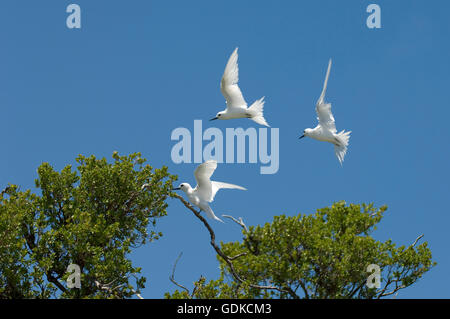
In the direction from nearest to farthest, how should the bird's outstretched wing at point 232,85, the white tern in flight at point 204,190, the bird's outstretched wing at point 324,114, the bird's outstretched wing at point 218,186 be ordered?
the white tern in flight at point 204,190 < the bird's outstretched wing at point 218,186 < the bird's outstretched wing at point 324,114 < the bird's outstretched wing at point 232,85

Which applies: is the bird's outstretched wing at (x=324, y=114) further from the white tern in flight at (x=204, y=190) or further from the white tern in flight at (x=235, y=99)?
the white tern in flight at (x=204, y=190)

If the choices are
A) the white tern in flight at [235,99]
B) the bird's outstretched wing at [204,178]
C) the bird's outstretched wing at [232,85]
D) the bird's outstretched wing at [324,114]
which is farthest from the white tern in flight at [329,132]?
the bird's outstretched wing at [204,178]

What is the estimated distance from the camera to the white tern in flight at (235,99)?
24062 millimetres

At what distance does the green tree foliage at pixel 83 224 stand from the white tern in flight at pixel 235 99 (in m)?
3.48

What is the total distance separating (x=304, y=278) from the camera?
81.0ft

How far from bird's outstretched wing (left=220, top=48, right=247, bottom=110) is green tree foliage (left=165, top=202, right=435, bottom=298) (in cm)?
458

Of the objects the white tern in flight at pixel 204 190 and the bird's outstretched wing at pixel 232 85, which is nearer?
the white tern in flight at pixel 204 190

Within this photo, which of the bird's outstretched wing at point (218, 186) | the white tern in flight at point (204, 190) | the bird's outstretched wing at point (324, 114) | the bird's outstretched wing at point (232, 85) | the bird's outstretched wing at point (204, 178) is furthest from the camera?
→ the bird's outstretched wing at point (232, 85)

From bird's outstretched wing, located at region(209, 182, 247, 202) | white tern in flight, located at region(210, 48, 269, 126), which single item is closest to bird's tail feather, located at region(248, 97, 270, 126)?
white tern in flight, located at region(210, 48, 269, 126)

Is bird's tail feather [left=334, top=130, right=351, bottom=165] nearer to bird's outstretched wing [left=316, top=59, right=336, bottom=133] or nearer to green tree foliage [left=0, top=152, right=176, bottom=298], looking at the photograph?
bird's outstretched wing [left=316, top=59, right=336, bottom=133]

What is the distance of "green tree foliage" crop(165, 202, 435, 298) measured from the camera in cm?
2445
